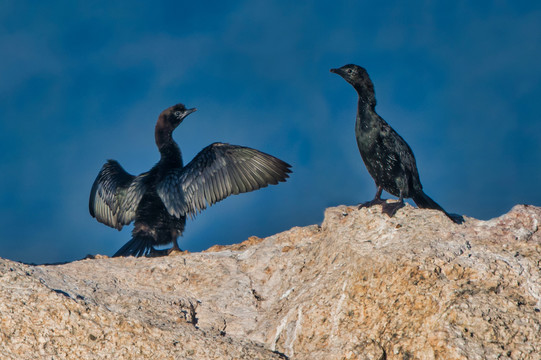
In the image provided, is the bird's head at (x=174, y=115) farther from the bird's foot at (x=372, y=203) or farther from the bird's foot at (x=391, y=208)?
the bird's foot at (x=391, y=208)

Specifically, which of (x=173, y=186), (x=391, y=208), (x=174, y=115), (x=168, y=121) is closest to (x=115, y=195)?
(x=173, y=186)

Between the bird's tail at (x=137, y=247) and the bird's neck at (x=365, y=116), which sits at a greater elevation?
the bird's neck at (x=365, y=116)

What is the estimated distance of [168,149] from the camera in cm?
1054

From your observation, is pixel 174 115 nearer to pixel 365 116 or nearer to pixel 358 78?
pixel 358 78

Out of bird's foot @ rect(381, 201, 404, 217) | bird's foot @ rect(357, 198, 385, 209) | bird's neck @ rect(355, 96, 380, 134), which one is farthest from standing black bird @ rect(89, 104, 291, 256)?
bird's foot @ rect(381, 201, 404, 217)

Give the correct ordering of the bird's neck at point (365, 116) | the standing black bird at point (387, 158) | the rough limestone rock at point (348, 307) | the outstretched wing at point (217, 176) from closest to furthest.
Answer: the rough limestone rock at point (348, 307), the standing black bird at point (387, 158), the bird's neck at point (365, 116), the outstretched wing at point (217, 176)

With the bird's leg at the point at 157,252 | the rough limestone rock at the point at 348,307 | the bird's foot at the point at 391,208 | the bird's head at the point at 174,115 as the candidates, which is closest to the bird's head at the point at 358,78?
the bird's foot at the point at 391,208

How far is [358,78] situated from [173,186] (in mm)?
3425

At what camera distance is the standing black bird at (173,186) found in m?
9.38

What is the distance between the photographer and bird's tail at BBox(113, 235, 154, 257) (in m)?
8.73

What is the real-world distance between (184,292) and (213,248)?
1435 mm

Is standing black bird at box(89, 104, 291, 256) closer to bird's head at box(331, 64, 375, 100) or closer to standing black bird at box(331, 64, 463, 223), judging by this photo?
bird's head at box(331, 64, 375, 100)

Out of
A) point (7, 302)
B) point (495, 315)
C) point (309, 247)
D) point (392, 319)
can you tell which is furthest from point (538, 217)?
point (7, 302)

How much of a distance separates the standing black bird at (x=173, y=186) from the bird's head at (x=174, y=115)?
1.29 ft
